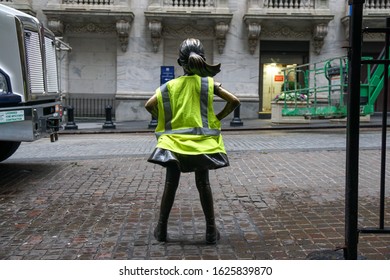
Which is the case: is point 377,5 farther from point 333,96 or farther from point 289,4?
point 333,96

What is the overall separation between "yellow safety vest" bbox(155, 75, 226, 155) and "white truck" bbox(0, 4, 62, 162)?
11.5ft

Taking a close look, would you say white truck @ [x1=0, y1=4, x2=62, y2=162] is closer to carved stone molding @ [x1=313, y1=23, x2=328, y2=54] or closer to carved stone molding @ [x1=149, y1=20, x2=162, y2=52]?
carved stone molding @ [x1=149, y1=20, x2=162, y2=52]

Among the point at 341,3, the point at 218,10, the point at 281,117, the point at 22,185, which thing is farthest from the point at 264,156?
the point at 341,3

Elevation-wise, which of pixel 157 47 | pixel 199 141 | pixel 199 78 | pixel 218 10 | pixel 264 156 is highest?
pixel 218 10

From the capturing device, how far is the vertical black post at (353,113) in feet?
10.1

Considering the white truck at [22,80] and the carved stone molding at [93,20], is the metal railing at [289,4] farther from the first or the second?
the white truck at [22,80]

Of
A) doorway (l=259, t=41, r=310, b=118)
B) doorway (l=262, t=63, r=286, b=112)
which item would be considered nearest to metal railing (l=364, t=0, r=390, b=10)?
doorway (l=259, t=41, r=310, b=118)

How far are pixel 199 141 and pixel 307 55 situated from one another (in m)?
18.4

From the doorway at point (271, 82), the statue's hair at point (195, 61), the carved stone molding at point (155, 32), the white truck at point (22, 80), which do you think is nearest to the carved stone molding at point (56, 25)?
the carved stone molding at point (155, 32)

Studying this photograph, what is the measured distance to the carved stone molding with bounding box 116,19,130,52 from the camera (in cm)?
2003

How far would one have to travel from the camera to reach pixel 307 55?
2130 centimetres

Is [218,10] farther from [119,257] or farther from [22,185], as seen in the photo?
[119,257]

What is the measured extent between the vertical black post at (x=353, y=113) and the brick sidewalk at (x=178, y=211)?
68 centimetres

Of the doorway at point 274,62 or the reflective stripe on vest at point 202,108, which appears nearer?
the reflective stripe on vest at point 202,108
